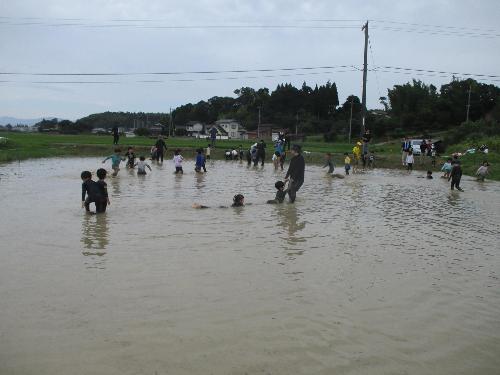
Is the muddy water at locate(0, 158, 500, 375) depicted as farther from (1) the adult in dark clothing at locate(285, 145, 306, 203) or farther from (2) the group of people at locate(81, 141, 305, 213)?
(1) the adult in dark clothing at locate(285, 145, 306, 203)

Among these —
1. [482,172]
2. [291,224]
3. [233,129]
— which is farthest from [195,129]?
[291,224]

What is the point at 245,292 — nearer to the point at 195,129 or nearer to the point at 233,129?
the point at 233,129

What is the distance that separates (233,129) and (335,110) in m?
21.5

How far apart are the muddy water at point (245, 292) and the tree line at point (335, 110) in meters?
38.5

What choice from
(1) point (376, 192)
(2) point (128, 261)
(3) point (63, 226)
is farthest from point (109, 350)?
(1) point (376, 192)

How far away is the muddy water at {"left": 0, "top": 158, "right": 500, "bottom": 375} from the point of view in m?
4.68

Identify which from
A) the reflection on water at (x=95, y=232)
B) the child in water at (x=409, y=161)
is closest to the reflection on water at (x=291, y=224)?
the reflection on water at (x=95, y=232)

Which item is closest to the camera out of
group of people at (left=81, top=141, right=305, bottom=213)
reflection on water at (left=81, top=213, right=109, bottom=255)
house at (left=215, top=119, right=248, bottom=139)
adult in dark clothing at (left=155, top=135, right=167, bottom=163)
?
reflection on water at (left=81, top=213, right=109, bottom=255)

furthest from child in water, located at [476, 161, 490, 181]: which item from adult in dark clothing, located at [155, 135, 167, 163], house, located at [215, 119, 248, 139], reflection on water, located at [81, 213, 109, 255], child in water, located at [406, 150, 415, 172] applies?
house, located at [215, 119, 248, 139]

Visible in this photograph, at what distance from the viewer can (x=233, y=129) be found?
103 meters

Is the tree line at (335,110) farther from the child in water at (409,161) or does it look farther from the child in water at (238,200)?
the child in water at (238,200)

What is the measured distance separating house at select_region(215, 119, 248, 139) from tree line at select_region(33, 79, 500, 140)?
93.0 inches

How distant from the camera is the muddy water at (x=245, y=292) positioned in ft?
15.4

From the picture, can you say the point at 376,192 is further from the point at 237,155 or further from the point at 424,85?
the point at 424,85
